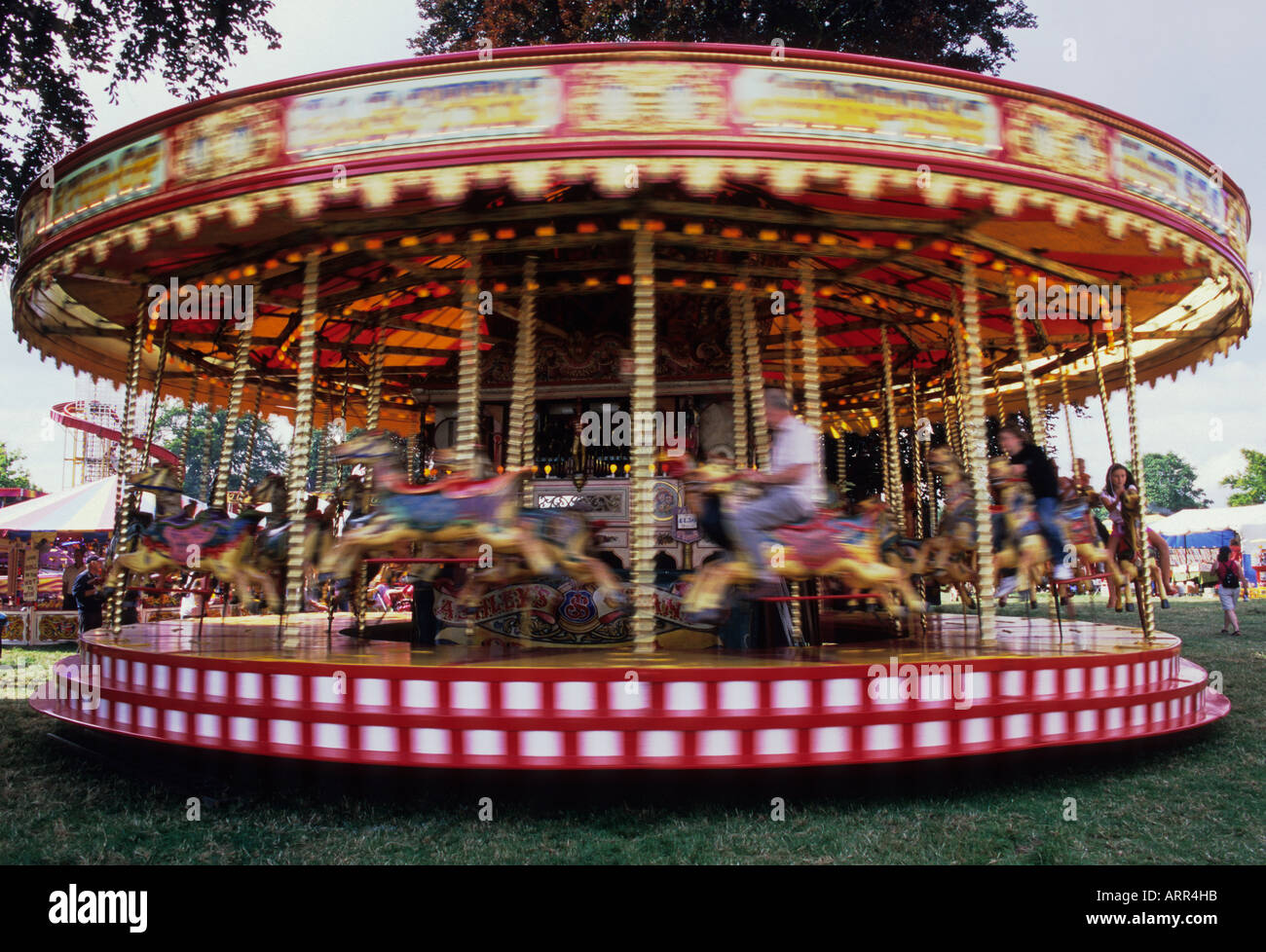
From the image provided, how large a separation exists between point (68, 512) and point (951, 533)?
1994cm

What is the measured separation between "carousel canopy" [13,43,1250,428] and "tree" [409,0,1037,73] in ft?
32.6

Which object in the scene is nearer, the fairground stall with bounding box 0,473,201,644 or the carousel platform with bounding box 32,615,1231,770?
the carousel platform with bounding box 32,615,1231,770

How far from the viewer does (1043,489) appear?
24.9ft

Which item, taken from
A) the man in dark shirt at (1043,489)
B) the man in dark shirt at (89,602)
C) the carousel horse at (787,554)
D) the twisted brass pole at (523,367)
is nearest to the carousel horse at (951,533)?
the man in dark shirt at (1043,489)

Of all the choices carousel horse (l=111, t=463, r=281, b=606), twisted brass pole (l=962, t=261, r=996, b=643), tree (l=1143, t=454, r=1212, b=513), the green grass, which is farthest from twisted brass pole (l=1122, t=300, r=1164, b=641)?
tree (l=1143, t=454, r=1212, b=513)

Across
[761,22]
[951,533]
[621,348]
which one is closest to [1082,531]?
[951,533]

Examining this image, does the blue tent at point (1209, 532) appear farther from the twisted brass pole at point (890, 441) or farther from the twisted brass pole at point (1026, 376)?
the twisted brass pole at point (1026, 376)

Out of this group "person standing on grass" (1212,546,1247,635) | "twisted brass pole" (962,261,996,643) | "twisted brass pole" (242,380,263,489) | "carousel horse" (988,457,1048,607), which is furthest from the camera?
"person standing on grass" (1212,546,1247,635)

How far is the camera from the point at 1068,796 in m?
5.50

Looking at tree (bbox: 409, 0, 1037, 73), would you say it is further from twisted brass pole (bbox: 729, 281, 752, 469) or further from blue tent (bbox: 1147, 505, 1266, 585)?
blue tent (bbox: 1147, 505, 1266, 585)

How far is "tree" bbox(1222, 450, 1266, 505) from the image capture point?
2515 inches

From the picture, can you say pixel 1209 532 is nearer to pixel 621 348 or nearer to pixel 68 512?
pixel 621 348
